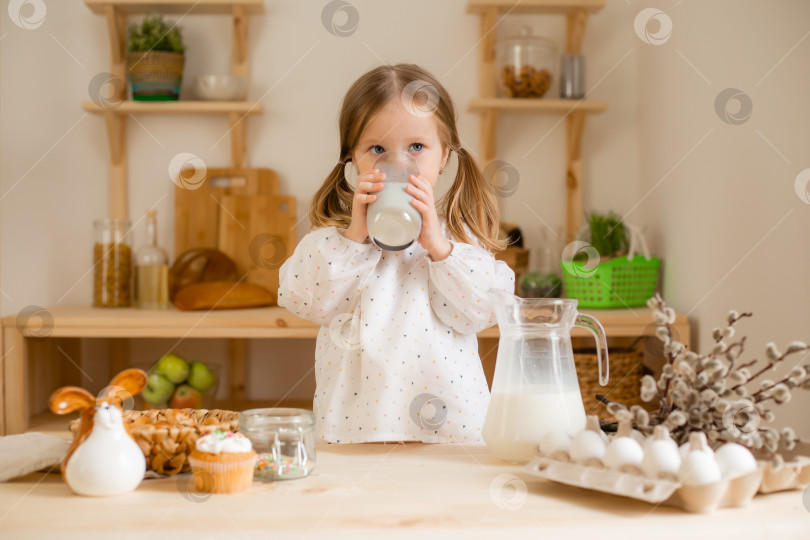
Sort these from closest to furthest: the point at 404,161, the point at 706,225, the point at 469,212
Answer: the point at 404,161
the point at 469,212
the point at 706,225

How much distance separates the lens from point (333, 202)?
1377 millimetres

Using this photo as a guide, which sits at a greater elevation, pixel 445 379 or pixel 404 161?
pixel 404 161

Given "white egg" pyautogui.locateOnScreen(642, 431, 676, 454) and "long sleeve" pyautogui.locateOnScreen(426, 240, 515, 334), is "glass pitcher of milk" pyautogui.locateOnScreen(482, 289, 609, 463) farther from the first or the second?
"long sleeve" pyautogui.locateOnScreen(426, 240, 515, 334)

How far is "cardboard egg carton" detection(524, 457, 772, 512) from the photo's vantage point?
25.5 inches

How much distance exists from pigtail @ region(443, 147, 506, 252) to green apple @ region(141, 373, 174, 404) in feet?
3.43

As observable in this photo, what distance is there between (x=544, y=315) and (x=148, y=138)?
1838 millimetres

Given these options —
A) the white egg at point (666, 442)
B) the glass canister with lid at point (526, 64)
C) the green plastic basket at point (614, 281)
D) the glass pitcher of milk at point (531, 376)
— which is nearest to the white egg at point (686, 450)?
the white egg at point (666, 442)

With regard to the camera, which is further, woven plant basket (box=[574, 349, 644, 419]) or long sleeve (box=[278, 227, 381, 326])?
woven plant basket (box=[574, 349, 644, 419])

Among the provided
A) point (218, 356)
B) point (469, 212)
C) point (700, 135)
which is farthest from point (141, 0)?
point (700, 135)

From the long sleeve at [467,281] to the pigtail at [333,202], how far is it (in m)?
0.23

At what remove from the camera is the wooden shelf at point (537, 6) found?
2.20 m

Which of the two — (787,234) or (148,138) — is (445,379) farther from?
(148,138)

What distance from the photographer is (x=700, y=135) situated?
6.05 ft

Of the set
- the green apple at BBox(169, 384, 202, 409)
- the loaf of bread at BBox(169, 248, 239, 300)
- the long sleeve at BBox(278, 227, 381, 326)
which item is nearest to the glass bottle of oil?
the loaf of bread at BBox(169, 248, 239, 300)
